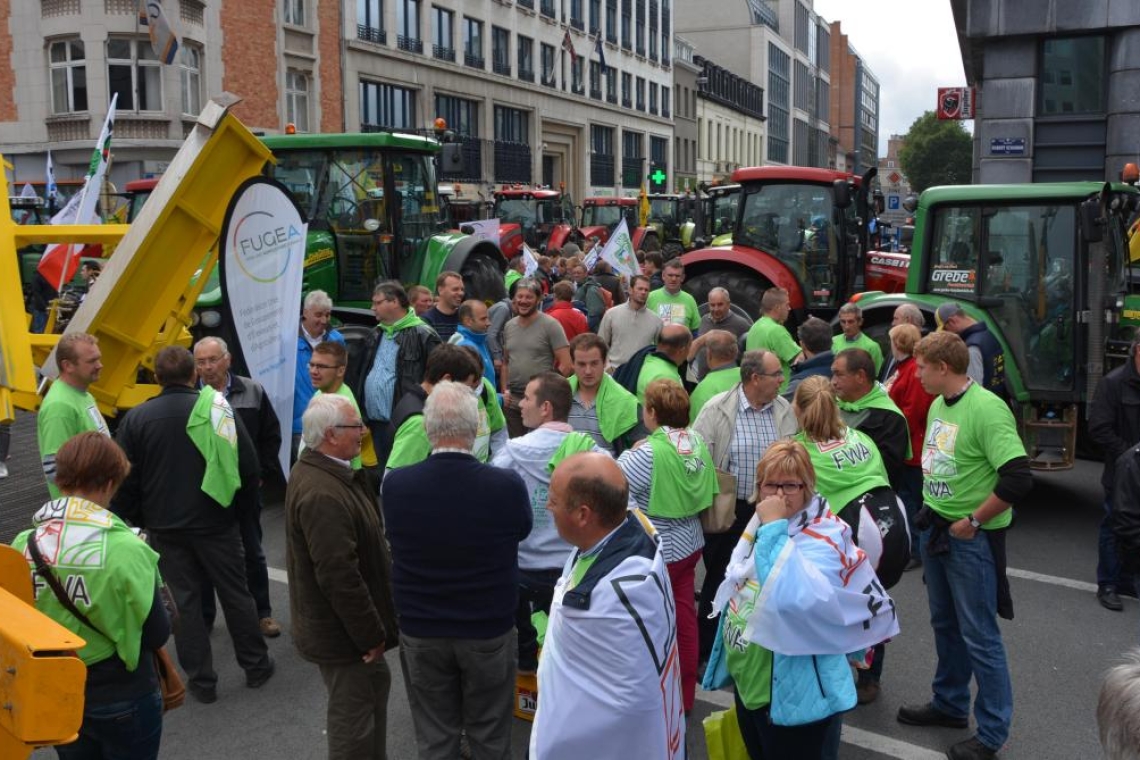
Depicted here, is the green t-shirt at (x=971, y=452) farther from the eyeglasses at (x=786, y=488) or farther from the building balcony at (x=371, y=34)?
the building balcony at (x=371, y=34)

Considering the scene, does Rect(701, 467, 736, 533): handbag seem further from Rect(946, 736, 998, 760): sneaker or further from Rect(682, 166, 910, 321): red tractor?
Rect(682, 166, 910, 321): red tractor

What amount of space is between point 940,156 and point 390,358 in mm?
66461

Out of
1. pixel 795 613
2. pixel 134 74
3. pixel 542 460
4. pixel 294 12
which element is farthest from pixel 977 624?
pixel 294 12

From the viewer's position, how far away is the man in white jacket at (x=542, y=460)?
4711mm

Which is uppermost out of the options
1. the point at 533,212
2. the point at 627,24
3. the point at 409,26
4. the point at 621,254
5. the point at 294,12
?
the point at 627,24

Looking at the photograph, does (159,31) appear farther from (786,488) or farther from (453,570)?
(786,488)

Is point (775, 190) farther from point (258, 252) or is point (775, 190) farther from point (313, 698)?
point (313, 698)

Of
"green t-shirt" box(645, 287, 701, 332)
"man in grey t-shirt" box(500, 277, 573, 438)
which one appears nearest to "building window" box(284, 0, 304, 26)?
"green t-shirt" box(645, 287, 701, 332)

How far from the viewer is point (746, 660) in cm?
363

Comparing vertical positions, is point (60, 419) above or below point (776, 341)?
below

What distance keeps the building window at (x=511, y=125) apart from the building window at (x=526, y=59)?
66.3 inches

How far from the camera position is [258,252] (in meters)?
7.03

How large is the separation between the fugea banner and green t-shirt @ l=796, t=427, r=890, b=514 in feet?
11.4

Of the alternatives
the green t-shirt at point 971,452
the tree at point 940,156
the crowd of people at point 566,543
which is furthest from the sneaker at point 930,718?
the tree at point 940,156
